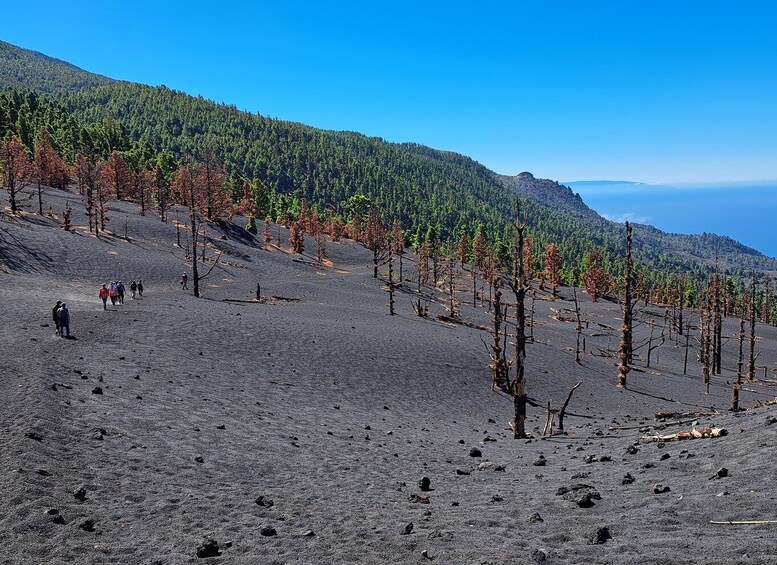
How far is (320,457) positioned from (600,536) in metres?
9.90

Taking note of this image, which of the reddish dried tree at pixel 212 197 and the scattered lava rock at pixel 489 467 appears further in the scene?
the reddish dried tree at pixel 212 197

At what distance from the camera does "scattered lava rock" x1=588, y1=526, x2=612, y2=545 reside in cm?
757

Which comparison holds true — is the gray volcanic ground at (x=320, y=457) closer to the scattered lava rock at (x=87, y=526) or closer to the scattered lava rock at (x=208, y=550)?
the scattered lava rock at (x=87, y=526)

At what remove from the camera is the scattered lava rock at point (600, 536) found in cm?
757

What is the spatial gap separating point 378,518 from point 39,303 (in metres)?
39.7

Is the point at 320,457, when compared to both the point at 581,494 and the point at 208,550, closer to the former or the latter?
the point at 208,550

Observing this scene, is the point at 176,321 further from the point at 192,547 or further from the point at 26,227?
the point at 26,227

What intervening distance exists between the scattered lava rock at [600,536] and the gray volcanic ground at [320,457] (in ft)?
0.63

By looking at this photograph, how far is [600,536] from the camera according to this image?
7.59 m

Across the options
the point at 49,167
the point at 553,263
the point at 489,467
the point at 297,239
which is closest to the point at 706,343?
the point at 489,467

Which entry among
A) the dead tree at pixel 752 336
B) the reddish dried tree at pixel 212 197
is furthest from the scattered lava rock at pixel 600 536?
the reddish dried tree at pixel 212 197

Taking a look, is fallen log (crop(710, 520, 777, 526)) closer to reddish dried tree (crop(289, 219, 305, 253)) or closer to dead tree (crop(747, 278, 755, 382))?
dead tree (crop(747, 278, 755, 382))

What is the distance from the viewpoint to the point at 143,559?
806 cm

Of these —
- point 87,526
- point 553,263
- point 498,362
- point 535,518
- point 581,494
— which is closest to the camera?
point 87,526
